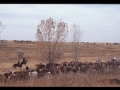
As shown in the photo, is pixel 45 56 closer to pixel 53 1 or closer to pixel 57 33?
pixel 57 33

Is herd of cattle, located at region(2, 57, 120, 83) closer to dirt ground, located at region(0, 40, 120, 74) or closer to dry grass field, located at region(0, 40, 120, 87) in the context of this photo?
dry grass field, located at region(0, 40, 120, 87)

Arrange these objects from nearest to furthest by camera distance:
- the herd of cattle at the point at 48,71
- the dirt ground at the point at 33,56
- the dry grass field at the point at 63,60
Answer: the dry grass field at the point at 63,60, the herd of cattle at the point at 48,71, the dirt ground at the point at 33,56

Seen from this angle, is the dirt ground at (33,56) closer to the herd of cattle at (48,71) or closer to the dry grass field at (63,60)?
the dry grass field at (63,60)

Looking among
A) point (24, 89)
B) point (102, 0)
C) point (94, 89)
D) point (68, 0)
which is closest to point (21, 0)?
point (68, 0)

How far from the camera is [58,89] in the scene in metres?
3.51

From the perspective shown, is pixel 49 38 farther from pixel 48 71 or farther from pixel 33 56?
pixel 33 56

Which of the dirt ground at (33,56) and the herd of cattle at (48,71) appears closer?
the herd of cattle at (48,71)

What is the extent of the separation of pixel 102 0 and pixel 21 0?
3.96ft

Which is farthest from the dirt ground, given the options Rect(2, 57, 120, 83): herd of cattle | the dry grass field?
Rect(2, 57, 120, 83): herd of cattle

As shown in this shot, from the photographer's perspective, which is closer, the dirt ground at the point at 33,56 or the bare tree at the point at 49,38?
the bare tree at the point at 49,38

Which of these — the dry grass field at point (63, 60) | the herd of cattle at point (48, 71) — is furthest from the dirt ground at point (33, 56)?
the herd of cattle at point (48, 71)

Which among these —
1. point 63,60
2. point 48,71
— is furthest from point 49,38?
point 63,60

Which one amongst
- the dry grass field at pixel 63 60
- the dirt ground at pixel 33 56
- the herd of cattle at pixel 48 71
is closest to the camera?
the dry grass field at pixel 63 60

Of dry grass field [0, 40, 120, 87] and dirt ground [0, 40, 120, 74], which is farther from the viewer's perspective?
dirt ground [0, 40, 120, 74]
